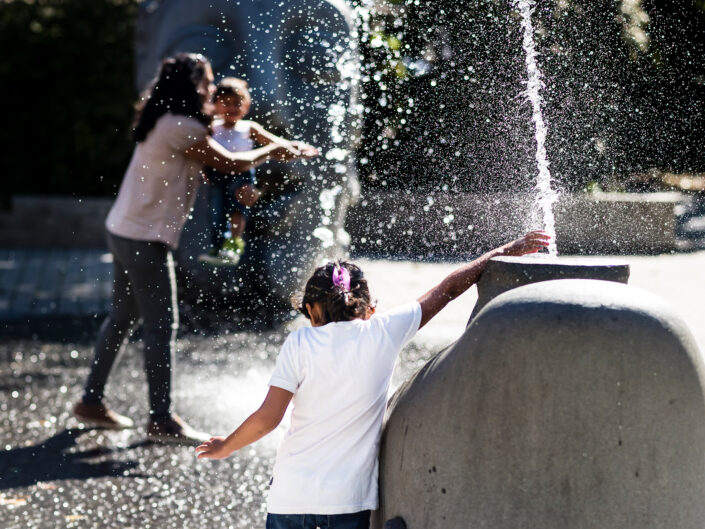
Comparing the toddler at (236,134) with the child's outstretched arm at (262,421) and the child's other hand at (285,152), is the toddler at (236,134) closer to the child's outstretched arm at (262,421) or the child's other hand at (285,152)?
the child's other hand at (285,152)

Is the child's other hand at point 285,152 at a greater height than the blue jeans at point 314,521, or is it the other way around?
the child's other hand at point 285,152

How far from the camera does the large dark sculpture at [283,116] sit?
6906 mm

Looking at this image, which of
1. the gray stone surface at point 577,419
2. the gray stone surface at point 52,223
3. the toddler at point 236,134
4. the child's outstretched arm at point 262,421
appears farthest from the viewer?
the gray stone surface at point 52,223

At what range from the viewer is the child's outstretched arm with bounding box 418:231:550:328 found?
8.66ft

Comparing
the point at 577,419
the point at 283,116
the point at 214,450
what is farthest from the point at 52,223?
the point at 577,419

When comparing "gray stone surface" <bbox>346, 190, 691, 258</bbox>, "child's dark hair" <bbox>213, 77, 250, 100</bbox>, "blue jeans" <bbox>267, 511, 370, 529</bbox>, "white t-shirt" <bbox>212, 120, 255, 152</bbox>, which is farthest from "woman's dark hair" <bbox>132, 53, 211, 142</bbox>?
A: "gray stone surface" <bbox>346, 190, 691, 258</bbox>

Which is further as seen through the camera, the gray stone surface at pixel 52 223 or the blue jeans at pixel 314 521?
the gray stone surface at pixel 52 223

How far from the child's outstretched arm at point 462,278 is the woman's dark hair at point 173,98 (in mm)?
1997

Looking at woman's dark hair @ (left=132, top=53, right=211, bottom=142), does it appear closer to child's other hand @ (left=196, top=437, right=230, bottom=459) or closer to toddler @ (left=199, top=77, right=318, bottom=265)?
toddler @ (left=199, top=77, right=318, bottom=265)

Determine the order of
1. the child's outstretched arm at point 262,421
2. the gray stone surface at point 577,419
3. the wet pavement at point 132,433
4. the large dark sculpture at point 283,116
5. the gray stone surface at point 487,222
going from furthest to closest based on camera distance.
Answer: the gray stone surface at point 487,222 < the large dark sculpture at point 283,116 < the wet pavement at point 132,433 < the child's outstretched arm at point 262,421 < the gray stone surface at point 577,419

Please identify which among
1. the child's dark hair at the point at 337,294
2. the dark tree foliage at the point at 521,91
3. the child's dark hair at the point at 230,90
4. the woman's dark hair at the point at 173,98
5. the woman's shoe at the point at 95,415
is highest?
the dark tree foliage at the point at 521,91

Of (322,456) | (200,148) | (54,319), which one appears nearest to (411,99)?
(54,319)

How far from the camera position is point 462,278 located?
2695 millimetres

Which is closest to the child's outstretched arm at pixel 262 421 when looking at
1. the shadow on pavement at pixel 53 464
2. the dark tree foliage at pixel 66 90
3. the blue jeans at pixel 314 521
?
the blue jeans at pixel 314 521
